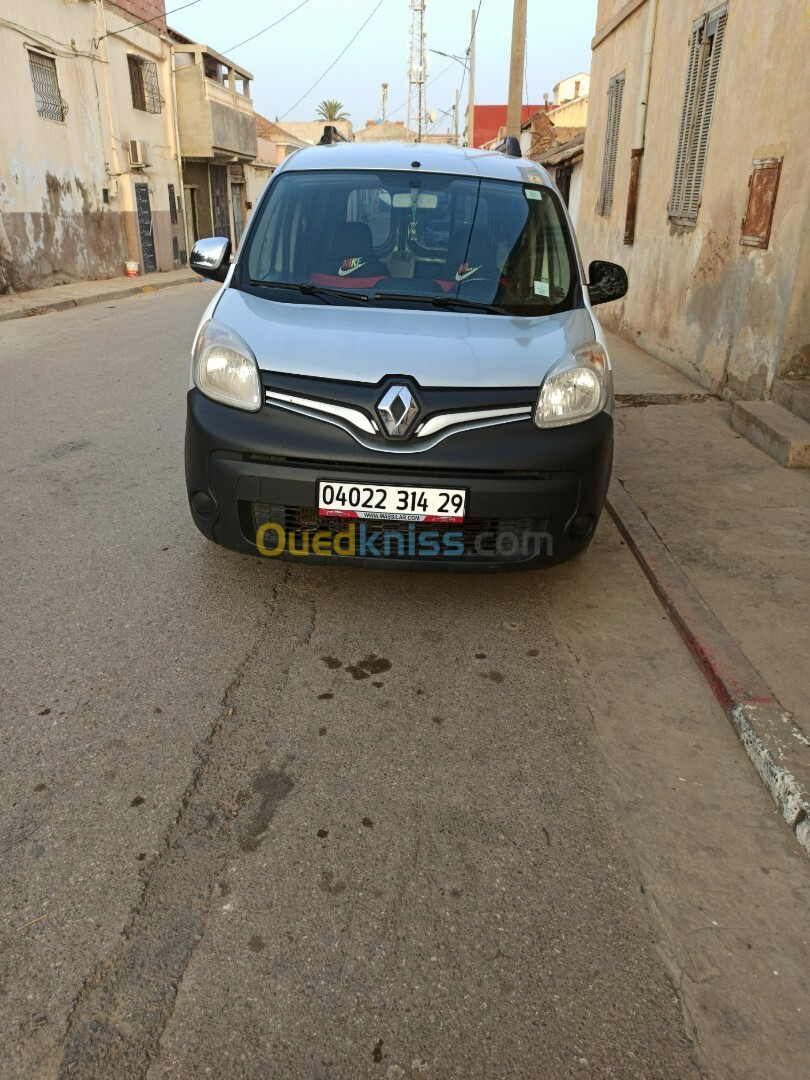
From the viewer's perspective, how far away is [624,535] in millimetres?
4562

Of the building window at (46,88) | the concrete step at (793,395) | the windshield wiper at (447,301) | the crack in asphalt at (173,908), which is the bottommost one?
the crack in asphalt at (173,908)

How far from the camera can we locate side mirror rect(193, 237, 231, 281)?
14.1 feet

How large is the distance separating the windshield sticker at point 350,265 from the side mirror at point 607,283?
120cm

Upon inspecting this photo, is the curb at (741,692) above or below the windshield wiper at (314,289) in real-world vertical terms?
below

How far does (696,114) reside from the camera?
8.72 m

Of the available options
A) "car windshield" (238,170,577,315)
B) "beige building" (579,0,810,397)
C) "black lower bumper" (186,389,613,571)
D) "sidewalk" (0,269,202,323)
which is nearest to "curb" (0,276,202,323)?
"sidewalk" (0,269,202,323)

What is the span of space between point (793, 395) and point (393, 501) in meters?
4.19

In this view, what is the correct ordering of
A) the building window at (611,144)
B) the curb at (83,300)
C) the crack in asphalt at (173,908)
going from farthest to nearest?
the curb at (83,300) < the building window at (611,144) < the crack in asphalt at (173,908)

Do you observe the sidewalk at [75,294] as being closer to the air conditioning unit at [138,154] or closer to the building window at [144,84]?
the air conditioning unit at [138,154]

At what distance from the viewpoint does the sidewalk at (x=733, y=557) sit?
2.88 m

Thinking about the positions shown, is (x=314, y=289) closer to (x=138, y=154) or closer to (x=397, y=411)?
(x=397, y=411)

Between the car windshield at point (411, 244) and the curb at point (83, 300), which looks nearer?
the car windshield at point (411, 244)

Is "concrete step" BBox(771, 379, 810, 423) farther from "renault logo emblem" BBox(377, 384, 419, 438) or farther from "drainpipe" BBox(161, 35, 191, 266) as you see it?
"drainpipe" BBox(161, 35, 191, 266)

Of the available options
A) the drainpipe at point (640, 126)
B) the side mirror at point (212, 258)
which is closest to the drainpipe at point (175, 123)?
the drainpipe at point (640, 126)
